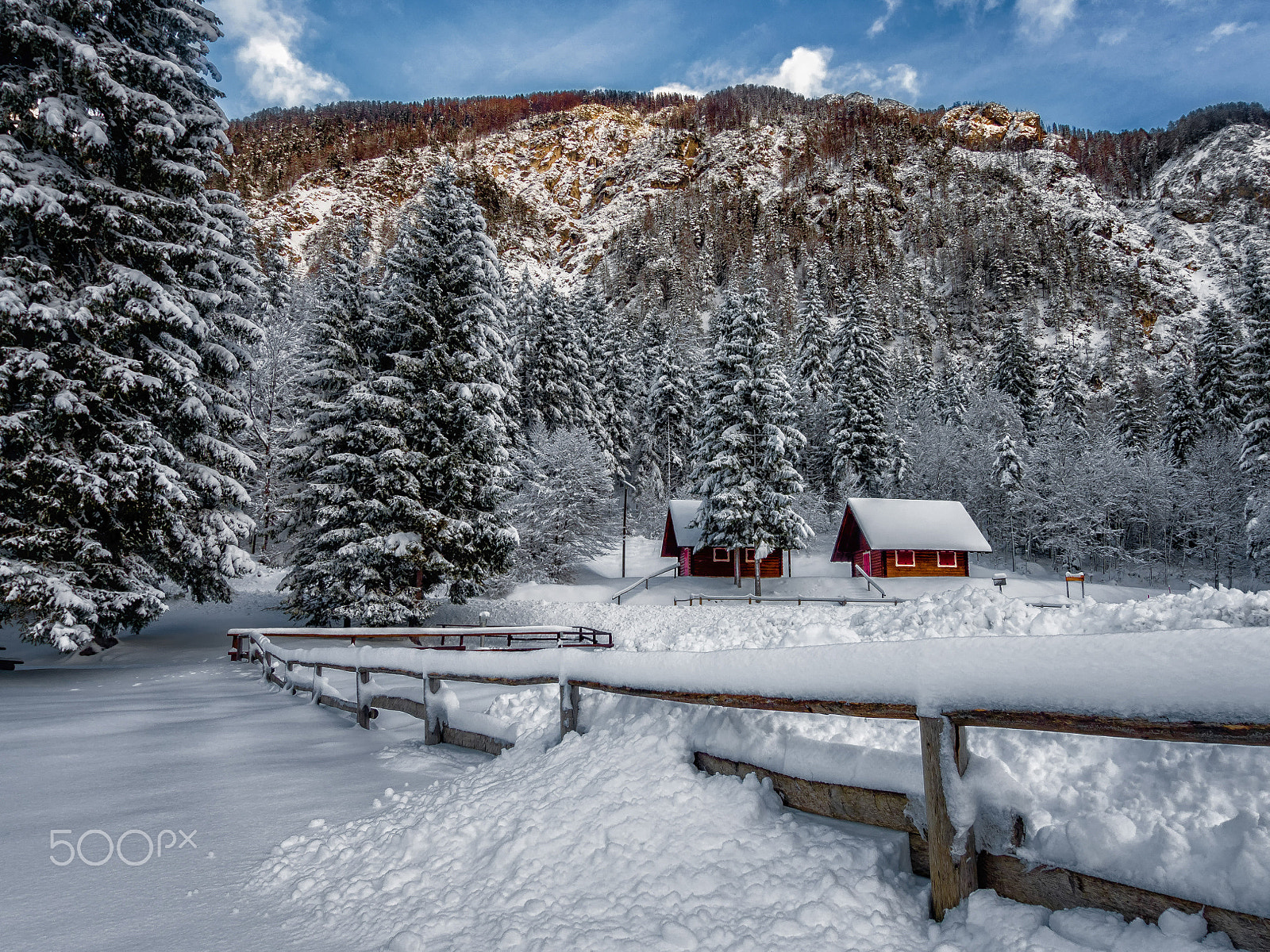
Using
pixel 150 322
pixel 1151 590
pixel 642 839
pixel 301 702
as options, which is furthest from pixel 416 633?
pixel 1151 590

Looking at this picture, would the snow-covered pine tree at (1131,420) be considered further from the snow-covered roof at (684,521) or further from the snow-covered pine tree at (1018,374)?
the snow-covered roof at (684,521)

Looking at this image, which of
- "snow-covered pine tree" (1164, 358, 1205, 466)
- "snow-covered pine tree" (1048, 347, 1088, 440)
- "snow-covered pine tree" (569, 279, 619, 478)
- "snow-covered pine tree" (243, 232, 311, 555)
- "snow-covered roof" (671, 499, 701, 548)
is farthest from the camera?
"snow-covered pine tree" (1048, 347, 1088, 440)

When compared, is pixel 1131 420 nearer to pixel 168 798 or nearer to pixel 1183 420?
pixel 1183 420

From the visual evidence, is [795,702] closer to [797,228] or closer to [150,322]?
[150,322]

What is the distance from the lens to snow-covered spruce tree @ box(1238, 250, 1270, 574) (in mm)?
33875

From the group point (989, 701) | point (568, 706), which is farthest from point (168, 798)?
point (989, 701)

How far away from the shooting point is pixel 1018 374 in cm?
6706

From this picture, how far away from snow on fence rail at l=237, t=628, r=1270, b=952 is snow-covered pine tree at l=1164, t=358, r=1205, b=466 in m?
63.9

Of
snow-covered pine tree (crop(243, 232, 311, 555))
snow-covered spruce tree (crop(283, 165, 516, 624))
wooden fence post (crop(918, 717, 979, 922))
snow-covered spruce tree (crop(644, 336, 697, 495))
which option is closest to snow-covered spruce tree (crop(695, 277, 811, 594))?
snow-covered spruce tree (crop(283, 165, 516, 624))

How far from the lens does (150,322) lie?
1509cm

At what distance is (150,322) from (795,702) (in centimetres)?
1755

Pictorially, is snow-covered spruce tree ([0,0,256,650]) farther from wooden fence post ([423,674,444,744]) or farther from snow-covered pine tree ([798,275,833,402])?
snow-covered pine tree ([798,275,833,402])

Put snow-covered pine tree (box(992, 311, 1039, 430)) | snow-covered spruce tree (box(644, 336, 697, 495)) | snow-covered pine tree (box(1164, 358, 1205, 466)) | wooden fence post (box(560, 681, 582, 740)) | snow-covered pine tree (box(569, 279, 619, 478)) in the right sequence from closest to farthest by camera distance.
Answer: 1. wooden fence post (box(560, 681, 582, 740))
2. snow-covered pine tree (box(569, 279, 619, 478))
3. snow-covered pine tree (box(1164, 358, 1205, 466))
4. snow-covered spruce tree (box(644, 336, 697, 495))
5. snow-covered pine tree (box(992, 311, 1039, 430))

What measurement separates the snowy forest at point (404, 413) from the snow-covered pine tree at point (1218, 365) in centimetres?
27
